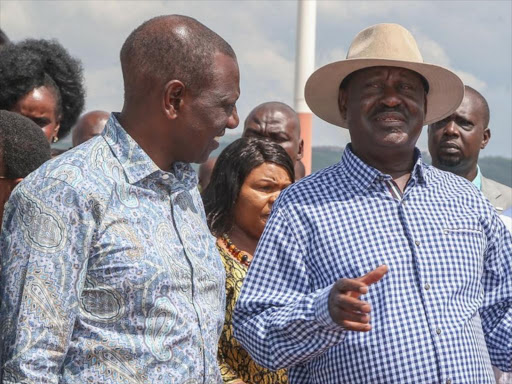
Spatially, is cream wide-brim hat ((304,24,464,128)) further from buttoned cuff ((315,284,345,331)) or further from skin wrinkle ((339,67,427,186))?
buttoned cuff ((315,284,345,331))

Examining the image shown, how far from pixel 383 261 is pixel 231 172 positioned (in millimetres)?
1587

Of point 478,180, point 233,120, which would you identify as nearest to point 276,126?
point 478,180

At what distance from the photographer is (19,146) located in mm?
3078

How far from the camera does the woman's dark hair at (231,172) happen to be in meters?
4.73

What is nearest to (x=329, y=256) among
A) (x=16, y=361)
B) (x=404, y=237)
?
(x=404, y=237)

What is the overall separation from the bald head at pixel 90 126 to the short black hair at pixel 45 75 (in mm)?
1834

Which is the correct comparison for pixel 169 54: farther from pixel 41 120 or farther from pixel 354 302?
pixel 41 120

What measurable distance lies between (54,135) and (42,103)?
0.64 ft

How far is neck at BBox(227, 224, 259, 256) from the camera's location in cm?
464

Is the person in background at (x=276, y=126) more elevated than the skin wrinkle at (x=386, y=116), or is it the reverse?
the skin wrinkle at (x=386, y=116)

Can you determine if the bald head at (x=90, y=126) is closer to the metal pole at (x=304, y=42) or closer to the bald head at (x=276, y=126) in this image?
the bald head at (x=276, y=126)

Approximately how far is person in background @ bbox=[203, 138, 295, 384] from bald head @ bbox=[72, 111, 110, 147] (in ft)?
8.78

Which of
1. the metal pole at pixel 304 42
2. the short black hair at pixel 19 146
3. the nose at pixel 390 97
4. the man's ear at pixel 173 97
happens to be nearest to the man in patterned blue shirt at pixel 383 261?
the nose at pixel 390 97

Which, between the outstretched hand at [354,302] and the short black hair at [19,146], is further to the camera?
the short black hair at [19,146]
